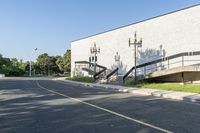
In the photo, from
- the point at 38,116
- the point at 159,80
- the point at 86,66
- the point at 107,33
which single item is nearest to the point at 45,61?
the point at 86,66

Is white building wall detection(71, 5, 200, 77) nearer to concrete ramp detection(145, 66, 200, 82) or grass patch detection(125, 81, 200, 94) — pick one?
concrete ramp detection(145, 66, 200, 82)

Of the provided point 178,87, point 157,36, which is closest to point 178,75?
point 178,87

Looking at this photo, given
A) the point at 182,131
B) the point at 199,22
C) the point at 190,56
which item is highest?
the point at 199,22

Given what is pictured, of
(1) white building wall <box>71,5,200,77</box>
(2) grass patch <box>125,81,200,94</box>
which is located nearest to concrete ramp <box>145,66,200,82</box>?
(2) grass patch <box>125,81,200,94</box>

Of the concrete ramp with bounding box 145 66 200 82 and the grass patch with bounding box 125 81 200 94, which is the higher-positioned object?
the concrete ramp with bounding box 145 66 200 82

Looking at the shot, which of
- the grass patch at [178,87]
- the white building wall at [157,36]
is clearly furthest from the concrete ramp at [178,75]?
the white building wall at [157,36]

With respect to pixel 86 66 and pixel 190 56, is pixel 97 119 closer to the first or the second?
pixel 190 56

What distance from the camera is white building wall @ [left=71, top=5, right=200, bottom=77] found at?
102 ft

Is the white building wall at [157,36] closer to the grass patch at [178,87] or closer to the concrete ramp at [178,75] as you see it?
the concrete ramp at [178,75]

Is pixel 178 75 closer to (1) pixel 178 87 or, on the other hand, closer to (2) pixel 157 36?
(1) pixel 178 87

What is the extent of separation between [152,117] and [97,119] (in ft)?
6.47

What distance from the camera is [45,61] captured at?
107438 mm

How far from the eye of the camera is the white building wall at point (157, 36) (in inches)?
1230

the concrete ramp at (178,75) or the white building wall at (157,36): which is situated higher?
the white building wall at (157,36)
